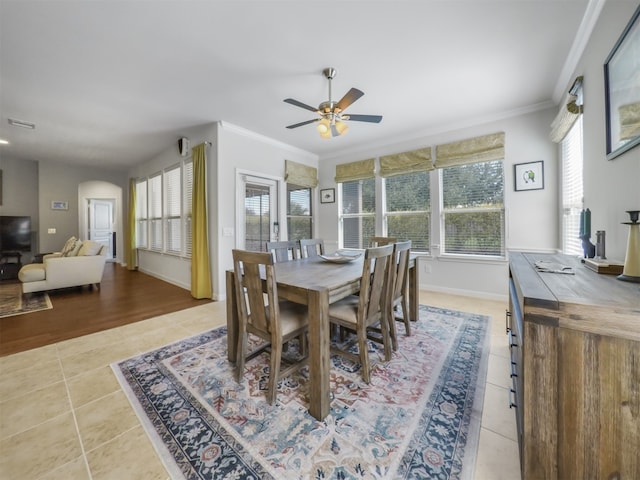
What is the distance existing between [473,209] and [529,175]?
0.76 meters

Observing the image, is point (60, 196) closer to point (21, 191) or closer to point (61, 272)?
point (21, 191)

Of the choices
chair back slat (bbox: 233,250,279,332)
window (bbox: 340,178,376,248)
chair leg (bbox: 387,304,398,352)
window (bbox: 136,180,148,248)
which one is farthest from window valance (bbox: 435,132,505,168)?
→ window (bbox: 136,180,148,248)

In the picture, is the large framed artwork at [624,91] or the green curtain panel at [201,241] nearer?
the large framed artwork at [624,91]

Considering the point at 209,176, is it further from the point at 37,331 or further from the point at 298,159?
the point at 37,331

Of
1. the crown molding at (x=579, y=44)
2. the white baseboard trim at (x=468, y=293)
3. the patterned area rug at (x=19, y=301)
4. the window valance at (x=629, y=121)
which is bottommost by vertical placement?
the patterned area rug at (x=19, y=301)

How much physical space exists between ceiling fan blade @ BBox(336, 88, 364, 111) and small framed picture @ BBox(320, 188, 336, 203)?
9.45 feet

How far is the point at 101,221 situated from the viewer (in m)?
7.44

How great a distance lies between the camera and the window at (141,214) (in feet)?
19.3

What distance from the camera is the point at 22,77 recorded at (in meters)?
2.54

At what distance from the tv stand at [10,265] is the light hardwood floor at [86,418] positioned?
471 cm

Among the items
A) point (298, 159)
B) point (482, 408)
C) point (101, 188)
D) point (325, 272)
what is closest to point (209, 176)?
point (298, 159)

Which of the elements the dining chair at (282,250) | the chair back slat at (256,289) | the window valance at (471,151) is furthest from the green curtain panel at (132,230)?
the window valance at (471,151)

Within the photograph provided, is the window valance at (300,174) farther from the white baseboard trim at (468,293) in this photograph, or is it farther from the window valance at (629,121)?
the window valance at (629,121)

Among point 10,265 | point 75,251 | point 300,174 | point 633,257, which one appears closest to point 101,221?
point 10,265
